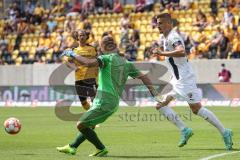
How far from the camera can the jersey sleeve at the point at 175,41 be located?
13.5 m

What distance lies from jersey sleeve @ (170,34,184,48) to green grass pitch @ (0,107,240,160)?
6.49 ft

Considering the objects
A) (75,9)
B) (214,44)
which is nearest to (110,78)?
(214,44)

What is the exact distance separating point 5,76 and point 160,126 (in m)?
19.6

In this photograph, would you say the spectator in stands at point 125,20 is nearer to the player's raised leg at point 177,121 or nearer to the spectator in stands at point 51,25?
the spectator in stands at point 51,25

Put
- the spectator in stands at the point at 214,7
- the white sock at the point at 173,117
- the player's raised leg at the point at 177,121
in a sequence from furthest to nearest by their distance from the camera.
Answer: the spectator in stands at the point at 214,7 < the white sock at the point at 173,117 < the player's raised leg at the point at 177,121

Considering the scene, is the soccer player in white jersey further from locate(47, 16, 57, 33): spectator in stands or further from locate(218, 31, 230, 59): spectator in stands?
locate(47, 16, 57, 33): spectator in stands

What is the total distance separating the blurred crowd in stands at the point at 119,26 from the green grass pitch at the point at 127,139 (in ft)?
32.2

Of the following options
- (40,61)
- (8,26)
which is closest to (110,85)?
(40,61)

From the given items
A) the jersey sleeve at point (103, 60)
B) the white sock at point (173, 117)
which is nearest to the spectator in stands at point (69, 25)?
the white sock at point (173, 117)

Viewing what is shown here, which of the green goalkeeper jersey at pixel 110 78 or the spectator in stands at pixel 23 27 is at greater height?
the green goalkeeper jersey at pixel 110 78

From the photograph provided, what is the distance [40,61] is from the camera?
38.6 m

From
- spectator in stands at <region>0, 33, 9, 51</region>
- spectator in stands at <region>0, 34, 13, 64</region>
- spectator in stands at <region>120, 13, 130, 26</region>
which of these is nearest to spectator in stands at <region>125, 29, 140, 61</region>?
spectator in stands at <region>120, 13, 130, 26</region>

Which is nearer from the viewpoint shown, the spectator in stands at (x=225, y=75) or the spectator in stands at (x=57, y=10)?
the spectator in stands at (x=225, y=75)

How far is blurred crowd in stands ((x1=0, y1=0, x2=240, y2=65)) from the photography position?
33750mm
